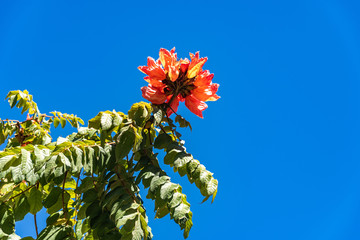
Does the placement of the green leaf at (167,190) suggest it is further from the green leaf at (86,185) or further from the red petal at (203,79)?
the red petal at (203,79)

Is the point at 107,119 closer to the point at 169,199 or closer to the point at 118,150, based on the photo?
the point at 118,150

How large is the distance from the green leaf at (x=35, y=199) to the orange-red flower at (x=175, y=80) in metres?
0.74

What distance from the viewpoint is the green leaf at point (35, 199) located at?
1675 millimetres

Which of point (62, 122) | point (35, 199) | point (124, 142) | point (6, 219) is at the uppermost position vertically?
point (62, 122)

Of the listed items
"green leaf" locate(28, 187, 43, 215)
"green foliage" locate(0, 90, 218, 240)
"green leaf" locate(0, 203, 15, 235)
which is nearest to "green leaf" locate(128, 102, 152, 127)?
"green foliage" locate(0, 90, 218, 240)

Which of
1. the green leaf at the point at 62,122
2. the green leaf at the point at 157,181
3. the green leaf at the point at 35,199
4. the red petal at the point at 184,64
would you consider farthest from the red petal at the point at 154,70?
the green leaf at the point at 62,122

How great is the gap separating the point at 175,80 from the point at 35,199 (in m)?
0.96

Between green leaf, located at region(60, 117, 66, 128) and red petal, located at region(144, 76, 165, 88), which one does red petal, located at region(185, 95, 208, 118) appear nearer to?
red petal, located at region(144, 76, 165, 88)

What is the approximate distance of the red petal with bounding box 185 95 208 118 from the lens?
2072 millimetres

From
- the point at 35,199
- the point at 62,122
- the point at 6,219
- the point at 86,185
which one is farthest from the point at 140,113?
the point at 62,122

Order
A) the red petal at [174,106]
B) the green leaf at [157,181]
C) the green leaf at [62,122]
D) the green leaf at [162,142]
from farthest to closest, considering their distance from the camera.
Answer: the green leaf at [62,122] → the red petal at [174,106] → the green leaf at [162,142] → the green leaf at [157,181]

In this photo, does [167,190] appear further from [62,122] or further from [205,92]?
[62,122]

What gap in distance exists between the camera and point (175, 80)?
195cm

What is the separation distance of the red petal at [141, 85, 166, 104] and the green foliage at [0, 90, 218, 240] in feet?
0.17
